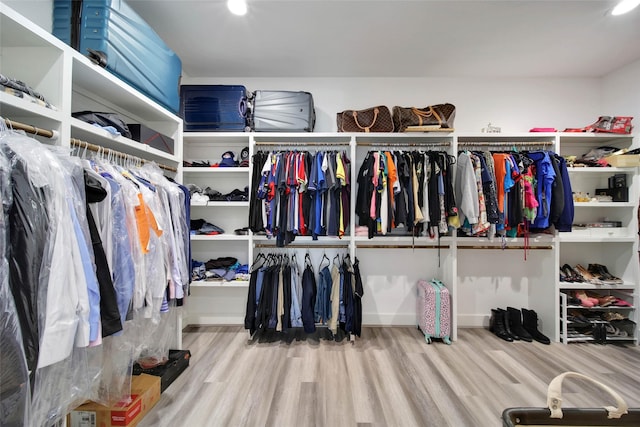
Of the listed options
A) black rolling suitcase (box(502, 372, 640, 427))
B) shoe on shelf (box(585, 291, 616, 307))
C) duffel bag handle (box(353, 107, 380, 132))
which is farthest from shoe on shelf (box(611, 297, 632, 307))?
duffel bag handle (box(353, 107, 380, 132))

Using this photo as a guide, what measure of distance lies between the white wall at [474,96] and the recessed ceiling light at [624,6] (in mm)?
1079

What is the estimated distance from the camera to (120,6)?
160 centimetres

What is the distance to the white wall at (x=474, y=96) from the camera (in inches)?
119

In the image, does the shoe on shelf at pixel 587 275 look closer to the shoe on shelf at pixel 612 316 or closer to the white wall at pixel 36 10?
the shoe on shelf at pixel 612 316

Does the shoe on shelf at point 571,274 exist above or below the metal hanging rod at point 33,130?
below

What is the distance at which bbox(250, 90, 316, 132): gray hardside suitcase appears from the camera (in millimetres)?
2688

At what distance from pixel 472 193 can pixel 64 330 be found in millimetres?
2897

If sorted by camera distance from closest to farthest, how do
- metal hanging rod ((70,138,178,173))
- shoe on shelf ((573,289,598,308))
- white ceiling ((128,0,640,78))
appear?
metal hanging rod ((70,138,178,173)), white ceiling ((128,0,640,78)), shoe on shelf ((573,289,598,308))

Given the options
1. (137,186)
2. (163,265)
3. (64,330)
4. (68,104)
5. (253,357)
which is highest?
(68,104)

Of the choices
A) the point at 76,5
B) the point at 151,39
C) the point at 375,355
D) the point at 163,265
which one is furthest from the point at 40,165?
the point at 375,355

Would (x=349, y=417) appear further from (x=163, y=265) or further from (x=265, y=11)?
(x=265, y=11)

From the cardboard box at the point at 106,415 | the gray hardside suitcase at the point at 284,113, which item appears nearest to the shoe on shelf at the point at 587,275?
the gray hardside suitcase at the point at 284,113

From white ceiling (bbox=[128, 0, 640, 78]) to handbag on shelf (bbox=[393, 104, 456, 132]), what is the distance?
563 millimetres

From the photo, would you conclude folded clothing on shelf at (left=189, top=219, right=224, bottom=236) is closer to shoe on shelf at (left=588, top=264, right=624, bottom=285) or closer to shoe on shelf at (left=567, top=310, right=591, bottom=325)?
shoe on shelf at (left=567, top=310, right=591, bottom=325)
